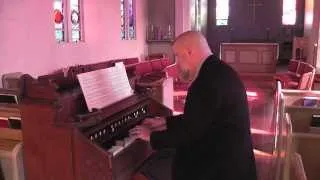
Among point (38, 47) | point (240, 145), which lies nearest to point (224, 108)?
point (240, 145)

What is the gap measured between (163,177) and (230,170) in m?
0.77

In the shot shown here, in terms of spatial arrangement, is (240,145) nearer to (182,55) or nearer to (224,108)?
(224,108)

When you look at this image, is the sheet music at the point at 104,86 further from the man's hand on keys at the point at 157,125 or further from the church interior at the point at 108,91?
the man's hand on keys at the point at 157,125

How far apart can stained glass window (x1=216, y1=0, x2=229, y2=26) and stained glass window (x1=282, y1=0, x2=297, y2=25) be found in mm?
1979

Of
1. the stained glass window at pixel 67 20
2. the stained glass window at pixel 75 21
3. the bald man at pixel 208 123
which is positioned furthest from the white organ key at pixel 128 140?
the stained glass window at pixel 75 21

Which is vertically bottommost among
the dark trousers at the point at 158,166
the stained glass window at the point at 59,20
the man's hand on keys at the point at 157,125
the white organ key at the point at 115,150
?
the dark trousers at the point at 158,166

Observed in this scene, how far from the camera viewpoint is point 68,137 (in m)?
2.30

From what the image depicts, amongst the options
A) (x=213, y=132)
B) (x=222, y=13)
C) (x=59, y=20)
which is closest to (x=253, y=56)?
(x=222, y=13)

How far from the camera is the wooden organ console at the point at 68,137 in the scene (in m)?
2.28

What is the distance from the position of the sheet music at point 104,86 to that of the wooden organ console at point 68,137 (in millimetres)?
50

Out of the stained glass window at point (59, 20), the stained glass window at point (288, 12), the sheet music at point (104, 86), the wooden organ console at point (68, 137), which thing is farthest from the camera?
the stained glass window at point (288, 12)

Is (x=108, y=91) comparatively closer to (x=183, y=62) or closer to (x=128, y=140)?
(x=128, y=140)

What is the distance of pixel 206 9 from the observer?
14.7 metres

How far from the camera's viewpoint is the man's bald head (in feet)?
6.48
